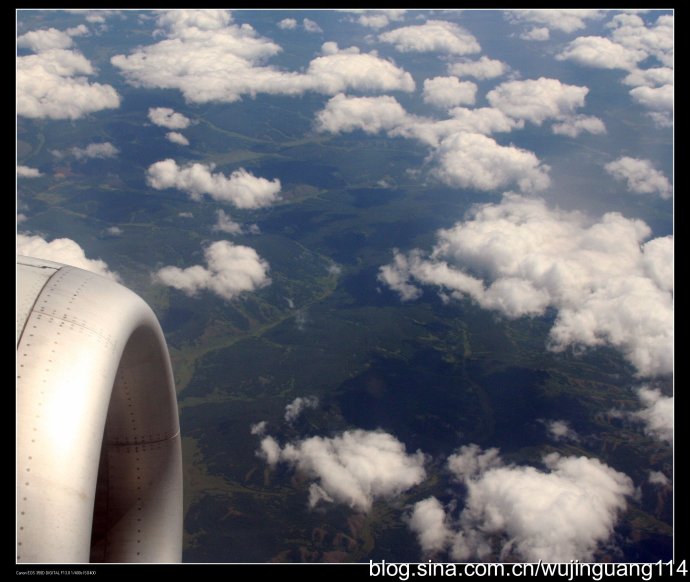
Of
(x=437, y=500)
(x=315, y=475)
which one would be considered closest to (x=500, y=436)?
(x=437, y=500)

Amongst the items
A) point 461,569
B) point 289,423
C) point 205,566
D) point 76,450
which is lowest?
point 289,423

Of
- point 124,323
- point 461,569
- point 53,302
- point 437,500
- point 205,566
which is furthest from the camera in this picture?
point 437,500

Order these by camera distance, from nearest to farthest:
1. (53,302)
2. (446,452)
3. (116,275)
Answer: (53,302)
(446,452)
(116,275)

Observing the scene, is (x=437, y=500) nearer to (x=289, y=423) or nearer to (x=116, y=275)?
(x=289, y=423)

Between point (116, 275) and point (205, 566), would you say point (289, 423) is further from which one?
point (205, 566)

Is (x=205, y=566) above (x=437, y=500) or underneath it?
above

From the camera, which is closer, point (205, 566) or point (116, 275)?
point (205, 566)
